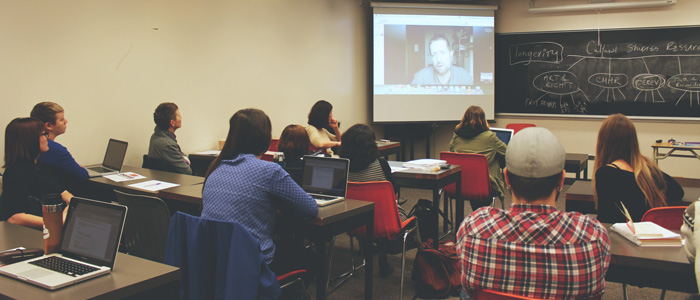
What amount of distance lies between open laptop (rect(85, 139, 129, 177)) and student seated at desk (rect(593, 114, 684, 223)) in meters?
3.42

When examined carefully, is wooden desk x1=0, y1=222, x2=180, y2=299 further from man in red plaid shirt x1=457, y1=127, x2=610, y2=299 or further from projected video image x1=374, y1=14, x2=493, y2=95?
projected video image x1=374, y1=14, x2=493, y2=95

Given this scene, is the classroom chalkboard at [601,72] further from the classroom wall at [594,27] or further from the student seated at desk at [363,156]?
the student seated at desk at [363,156]

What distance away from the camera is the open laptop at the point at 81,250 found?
1.67 metres

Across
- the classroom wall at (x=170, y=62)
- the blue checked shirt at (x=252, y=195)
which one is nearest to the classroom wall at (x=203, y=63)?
the classroom wall at (x=170, y=62)

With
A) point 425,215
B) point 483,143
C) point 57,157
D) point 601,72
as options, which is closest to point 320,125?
point 483,143

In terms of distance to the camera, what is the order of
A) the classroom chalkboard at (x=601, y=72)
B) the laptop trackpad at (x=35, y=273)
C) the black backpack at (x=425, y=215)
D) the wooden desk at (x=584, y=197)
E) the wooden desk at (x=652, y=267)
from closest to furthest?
the laptop trackpad at (x=35, y=273)
the wooden desk at (x=652, y=267)
the wooden desk at (x=584, y=197)
the black backpack at (x=425, y=215)
the classroom chalkboard at (x=601, y=72)

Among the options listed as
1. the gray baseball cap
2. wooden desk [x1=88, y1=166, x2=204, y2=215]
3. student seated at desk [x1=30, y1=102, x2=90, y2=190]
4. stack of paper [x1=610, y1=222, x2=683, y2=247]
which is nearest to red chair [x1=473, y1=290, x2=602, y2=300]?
the gray baseball cap

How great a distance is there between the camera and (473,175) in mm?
4363

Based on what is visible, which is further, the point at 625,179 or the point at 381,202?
the point at 381,202

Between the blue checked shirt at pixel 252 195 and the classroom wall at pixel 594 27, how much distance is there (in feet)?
19.6

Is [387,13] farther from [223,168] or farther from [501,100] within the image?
[223,168]

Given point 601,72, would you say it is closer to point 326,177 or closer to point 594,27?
point 594,27

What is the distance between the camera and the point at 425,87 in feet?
24.5

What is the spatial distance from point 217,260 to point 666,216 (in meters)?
2.00
